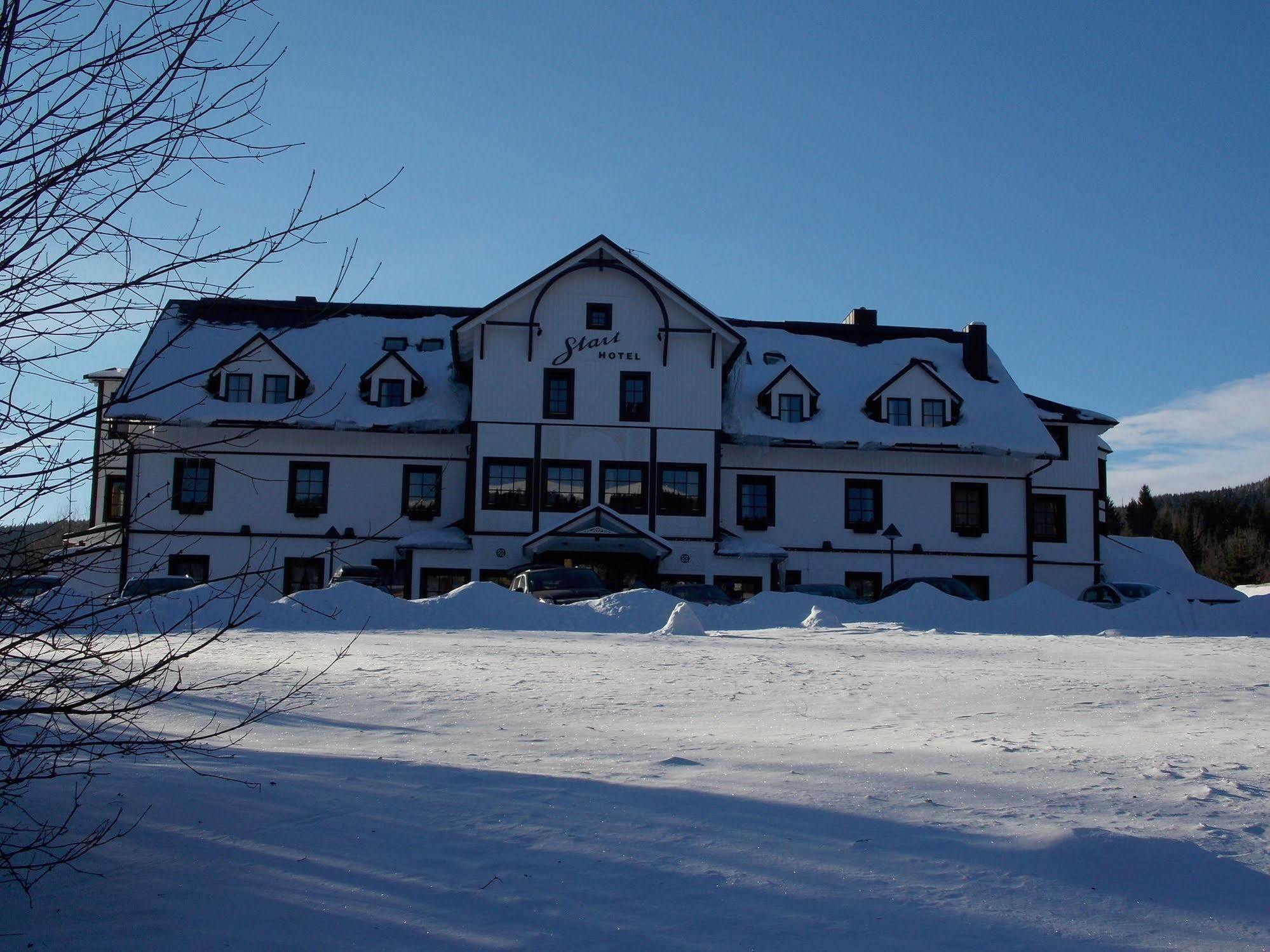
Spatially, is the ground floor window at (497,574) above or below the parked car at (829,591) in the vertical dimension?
above

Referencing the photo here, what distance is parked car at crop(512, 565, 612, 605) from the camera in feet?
88.7

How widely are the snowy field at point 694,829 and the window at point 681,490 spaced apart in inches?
967

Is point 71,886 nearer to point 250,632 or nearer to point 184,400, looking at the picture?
point 250,632

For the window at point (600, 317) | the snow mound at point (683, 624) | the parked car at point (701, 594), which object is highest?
the window at point (600, 317)

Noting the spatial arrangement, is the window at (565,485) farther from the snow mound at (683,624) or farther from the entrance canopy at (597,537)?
the snow mound at (683,624)

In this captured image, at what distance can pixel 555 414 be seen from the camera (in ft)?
116

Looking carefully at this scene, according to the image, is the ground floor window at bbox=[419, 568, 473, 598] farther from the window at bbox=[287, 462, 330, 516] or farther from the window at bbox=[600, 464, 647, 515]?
the window at bbox=[600, 464, 647, 515]

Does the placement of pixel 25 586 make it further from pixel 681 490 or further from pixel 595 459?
pixel 681 490

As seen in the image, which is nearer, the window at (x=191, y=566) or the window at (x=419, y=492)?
the window at (x=191, y=566)

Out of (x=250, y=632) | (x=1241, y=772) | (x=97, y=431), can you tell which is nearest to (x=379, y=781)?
(x=97, y=431)

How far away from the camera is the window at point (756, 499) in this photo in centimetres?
3725

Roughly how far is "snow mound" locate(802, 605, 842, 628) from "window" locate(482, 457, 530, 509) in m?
14.1

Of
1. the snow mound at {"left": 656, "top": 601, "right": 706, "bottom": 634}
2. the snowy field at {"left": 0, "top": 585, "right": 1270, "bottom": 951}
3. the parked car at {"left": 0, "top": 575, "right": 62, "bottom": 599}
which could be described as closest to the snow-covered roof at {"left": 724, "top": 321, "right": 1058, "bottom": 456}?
the snow mound at {"left": 656, "top": 601, "right": 706, "bottom": 634}

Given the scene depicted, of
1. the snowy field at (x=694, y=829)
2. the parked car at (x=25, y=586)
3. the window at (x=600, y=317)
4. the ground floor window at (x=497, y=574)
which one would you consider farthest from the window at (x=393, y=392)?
the parked car at (x=25, y=586)
